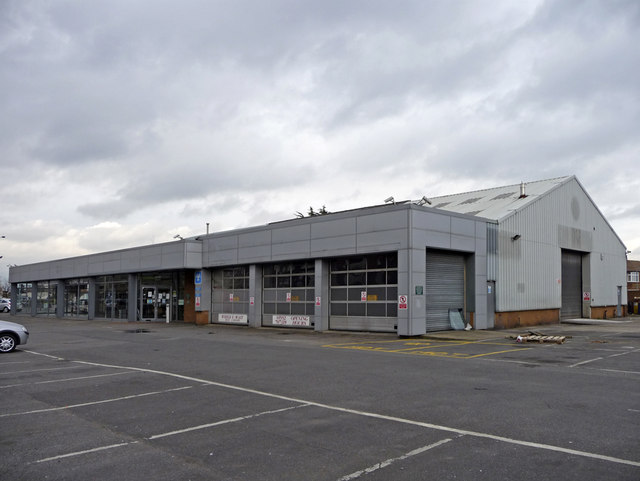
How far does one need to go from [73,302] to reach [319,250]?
32.9m

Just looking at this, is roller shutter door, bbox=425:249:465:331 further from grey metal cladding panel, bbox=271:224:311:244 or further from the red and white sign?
grey metal cladding panel, bbox=271:224:311:244

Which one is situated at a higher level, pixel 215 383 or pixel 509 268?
pixel 509 268

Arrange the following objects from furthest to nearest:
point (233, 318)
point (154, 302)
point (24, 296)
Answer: point (24, 296) < point (154, 302) < point (233, 318)

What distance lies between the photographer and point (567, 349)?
17.8 meters

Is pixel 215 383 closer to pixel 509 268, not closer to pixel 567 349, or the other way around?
pixel 567 349

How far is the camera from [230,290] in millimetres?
34375

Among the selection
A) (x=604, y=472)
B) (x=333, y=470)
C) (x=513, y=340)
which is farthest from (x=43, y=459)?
(x=513, y=340)

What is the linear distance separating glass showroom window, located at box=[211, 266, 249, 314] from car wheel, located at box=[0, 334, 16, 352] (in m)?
15.5

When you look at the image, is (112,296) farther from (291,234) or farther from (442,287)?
(442,287)

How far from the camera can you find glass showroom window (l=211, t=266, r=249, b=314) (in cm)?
3320

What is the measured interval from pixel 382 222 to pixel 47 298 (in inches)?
1728

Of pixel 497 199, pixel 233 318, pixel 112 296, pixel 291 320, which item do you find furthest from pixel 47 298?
pixel 497 199

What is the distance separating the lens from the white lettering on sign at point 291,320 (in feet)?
94.4

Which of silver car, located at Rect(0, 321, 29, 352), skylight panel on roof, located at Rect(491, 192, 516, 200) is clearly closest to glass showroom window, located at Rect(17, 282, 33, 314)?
silver car, located at Rect(0, 321, 29, 352)
